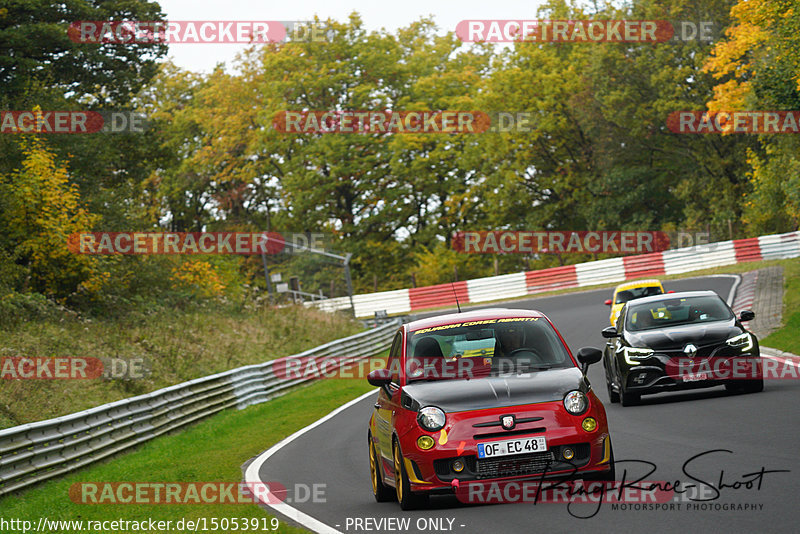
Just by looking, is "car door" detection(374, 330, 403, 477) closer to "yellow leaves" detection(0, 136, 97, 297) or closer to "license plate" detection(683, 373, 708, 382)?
"license plate" detection(683, 373, 708, 382)

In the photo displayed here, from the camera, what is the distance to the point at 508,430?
336 inches

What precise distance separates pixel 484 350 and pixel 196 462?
7234 millimetres

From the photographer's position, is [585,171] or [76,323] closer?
[76,323]

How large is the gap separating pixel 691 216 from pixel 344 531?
2076 inches

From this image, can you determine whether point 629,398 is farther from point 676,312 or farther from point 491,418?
point 491,418

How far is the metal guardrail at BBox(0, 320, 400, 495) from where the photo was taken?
551 inches

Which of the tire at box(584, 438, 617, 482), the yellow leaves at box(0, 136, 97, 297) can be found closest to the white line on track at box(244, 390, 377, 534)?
the tire at box(584, 438, 617, 482)

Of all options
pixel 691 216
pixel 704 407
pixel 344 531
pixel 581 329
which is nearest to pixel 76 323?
pixel 581 329

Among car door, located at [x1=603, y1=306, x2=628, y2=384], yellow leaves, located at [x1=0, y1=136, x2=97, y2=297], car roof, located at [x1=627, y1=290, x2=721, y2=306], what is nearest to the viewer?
car door, located at [x1=603, y1=306, x2=628, y2=384]

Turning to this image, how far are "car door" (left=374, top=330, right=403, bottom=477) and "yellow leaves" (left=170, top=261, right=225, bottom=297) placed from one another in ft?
92.6

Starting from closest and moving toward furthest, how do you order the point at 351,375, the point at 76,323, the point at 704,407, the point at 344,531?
the point at 344,531
the point at 704,407
the point at 76,323
the point at 351,375

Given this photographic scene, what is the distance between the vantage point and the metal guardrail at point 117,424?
13992 millimetres

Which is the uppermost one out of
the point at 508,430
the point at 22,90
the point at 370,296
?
the point at 22,90

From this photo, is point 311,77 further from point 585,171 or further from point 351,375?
point 351,375
